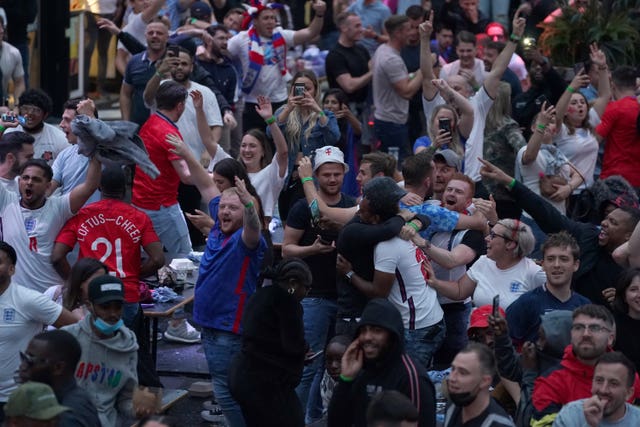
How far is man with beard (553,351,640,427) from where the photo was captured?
6309 mm

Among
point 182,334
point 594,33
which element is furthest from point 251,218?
point 594,33

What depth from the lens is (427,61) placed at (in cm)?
1167

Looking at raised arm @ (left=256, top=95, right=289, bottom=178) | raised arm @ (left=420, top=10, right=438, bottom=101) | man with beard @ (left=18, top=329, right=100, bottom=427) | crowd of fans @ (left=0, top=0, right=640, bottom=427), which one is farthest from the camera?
raised arm @ (left=420, top=10, right=438, bottom=101)

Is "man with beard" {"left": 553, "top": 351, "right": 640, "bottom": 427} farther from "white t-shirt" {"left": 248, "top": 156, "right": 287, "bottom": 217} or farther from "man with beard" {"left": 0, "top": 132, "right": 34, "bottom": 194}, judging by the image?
"man with beard" {"left": 0, "top": 132, "right": 34, "bottom": 194}

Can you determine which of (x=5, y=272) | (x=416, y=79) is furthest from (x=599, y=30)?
(x=5, y=272)

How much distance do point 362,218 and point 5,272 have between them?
217 cm

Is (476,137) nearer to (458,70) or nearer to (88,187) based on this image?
(458,70)

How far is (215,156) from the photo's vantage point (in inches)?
420

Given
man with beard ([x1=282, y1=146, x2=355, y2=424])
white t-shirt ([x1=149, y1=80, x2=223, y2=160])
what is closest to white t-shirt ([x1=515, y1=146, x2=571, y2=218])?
man with beard ([x1=282, y1=146, x2=355, y2=424])

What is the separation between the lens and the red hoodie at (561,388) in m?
6.71

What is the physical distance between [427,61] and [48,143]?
3599mm

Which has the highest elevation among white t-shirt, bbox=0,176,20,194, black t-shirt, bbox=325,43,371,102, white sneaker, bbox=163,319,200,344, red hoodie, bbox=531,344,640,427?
red hoodie, bbox=531,344,640,427

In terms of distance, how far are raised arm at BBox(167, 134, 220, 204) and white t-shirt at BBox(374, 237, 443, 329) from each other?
1.89 meters

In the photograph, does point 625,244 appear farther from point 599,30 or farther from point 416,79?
point 599,30
